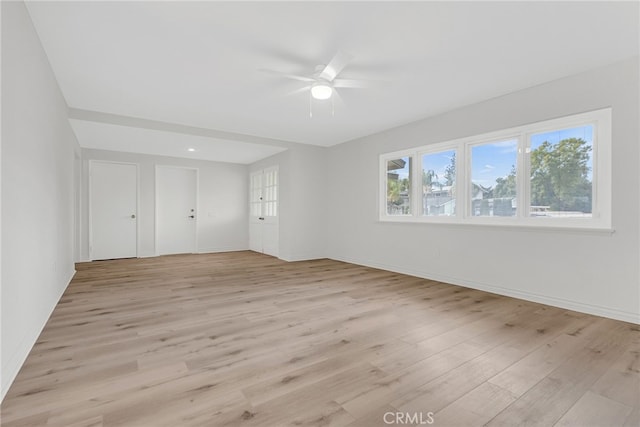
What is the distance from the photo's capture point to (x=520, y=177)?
355 centimetres

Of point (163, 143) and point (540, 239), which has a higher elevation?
point (163, 143)

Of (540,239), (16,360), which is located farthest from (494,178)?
(16,360)

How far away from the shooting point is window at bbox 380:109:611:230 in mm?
2996

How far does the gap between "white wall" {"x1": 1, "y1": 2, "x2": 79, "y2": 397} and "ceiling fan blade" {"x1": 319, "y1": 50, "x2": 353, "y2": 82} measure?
2089 millimetres

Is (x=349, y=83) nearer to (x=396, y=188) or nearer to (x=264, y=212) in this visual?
(x=396, y=188)

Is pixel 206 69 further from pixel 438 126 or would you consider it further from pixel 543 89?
pixel 543 89

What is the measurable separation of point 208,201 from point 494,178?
6265mm

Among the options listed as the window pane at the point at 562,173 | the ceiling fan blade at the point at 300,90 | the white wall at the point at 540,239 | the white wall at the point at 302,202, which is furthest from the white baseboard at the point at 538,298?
the ceiling fan blade at the point at 300,90

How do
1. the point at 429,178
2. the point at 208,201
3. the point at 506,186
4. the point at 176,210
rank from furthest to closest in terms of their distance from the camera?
1. the point at 208,201
2. the point at 176,210
3. the point at 429,178
4. the point at 506,186

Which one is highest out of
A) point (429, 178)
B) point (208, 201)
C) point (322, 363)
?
point (429, 178)

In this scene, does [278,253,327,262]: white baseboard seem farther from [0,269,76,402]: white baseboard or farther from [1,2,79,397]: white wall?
[0,269,76,402]: white baseboard

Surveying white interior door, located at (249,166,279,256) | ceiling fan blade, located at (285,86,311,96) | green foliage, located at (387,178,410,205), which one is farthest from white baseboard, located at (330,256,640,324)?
ceiling fan blade, located at (285,86,311,96)

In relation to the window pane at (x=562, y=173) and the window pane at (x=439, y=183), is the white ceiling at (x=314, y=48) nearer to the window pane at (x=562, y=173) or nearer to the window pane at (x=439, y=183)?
the window pane at (x=562, y=173)

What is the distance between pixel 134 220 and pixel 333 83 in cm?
563
